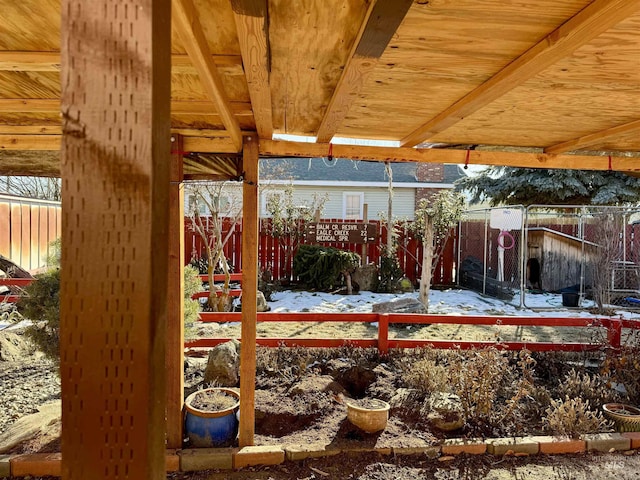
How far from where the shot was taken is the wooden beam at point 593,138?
2.86 meters

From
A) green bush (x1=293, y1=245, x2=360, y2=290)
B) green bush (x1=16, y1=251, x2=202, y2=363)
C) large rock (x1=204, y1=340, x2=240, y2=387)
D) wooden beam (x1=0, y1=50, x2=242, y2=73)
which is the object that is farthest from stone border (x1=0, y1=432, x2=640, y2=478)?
green bush (x1=293, y1=245, x2=360, y2=290)

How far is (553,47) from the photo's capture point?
1582mm

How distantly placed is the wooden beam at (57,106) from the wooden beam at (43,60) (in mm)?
618

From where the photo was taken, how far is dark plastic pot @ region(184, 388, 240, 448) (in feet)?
11.3

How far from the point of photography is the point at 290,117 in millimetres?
2906

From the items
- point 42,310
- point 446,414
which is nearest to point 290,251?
point 42,310

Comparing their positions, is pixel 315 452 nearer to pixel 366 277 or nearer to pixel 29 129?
A: pixel 29 129

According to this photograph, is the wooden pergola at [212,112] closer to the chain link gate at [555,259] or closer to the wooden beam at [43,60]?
the wooden beam at [43,60]

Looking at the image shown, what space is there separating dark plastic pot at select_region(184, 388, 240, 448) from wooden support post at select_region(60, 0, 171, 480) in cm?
291

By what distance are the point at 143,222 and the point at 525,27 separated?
151 cm

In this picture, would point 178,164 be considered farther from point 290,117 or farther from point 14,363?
point 14,363

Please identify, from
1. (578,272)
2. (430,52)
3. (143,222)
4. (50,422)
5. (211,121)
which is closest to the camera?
(143,222)

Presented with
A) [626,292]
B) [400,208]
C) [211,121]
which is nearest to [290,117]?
[211,121]

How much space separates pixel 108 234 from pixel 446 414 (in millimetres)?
3688
